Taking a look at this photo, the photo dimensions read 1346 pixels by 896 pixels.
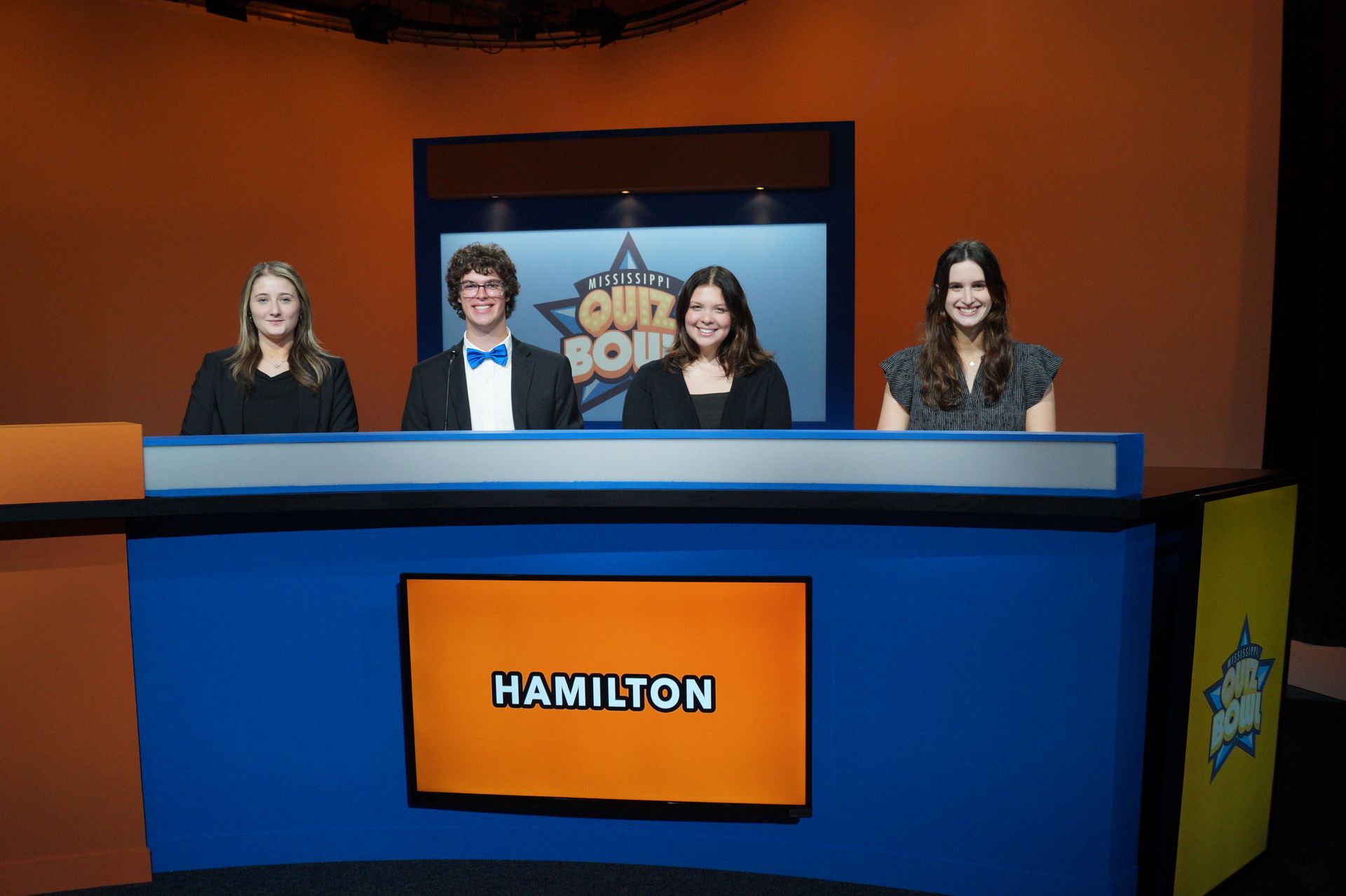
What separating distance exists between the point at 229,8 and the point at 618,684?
572 cm

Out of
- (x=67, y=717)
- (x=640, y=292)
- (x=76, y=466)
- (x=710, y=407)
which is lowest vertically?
(x=67, y=717)

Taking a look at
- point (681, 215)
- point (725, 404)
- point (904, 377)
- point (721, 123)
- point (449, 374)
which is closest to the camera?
point (904, 377)

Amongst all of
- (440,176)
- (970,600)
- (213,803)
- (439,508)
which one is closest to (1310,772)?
(970,600)

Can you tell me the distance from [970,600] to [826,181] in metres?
3.47

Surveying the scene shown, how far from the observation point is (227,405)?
2369 millimetres

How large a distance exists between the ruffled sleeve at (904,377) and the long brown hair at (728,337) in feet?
1.15

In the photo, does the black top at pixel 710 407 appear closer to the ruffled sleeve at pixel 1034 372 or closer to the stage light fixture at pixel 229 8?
the ruffled sleeve at pixel 1034 372

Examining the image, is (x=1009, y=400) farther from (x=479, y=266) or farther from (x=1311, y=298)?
(x=1311, y=298)

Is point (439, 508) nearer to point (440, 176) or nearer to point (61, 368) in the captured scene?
point (440, 176)

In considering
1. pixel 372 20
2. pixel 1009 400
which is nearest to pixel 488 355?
pixel 1009 400

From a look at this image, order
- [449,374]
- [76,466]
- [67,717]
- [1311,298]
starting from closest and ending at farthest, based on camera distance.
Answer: [76,466]
[67,717]
[449,374]
[1311,298]

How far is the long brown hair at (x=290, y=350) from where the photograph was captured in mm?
2363

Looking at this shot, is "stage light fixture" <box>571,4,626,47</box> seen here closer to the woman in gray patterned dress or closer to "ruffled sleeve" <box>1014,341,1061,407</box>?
the woman in gray patterned dress

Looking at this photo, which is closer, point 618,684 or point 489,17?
point 618,684
